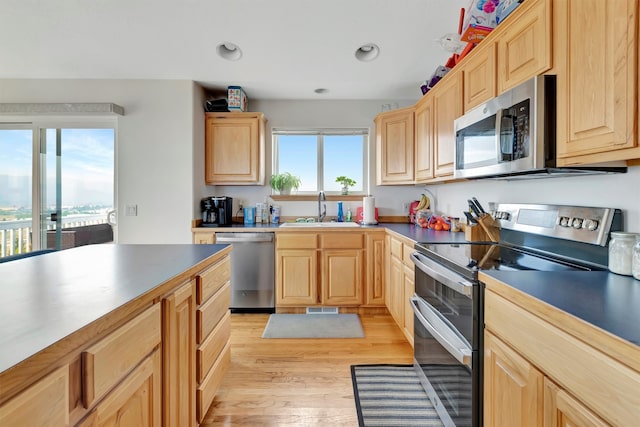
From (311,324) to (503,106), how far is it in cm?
224

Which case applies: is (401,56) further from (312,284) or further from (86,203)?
(86,203)

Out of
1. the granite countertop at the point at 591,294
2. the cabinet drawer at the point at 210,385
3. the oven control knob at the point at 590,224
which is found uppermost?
the oven control knob at the point at 590,224

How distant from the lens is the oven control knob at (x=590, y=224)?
1301 mm

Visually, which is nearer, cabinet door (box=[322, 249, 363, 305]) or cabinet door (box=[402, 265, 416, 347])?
cabinet door (box=[402, 265, 416, 347])

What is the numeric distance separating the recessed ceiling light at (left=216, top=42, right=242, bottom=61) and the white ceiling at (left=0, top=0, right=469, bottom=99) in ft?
0.16

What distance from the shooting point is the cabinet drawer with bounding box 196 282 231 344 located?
1.42m

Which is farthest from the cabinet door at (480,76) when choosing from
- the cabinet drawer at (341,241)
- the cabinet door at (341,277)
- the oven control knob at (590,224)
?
the cabinet door at (341,277)

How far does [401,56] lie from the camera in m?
2.79

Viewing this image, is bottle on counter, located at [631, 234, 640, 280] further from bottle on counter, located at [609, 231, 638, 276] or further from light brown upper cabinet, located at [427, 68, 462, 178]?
light brown upper cabinet, located at [427, 68, 462, 178]

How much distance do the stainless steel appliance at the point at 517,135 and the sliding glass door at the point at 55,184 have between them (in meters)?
3.27

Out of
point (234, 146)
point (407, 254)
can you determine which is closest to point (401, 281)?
point (407, 254)

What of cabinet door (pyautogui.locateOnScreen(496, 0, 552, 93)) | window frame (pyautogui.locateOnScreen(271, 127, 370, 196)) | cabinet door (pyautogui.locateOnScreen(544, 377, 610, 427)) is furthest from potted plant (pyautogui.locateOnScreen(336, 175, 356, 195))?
cabinet door (pyautogui.locateOnScreen(544, 377, 610, 427))

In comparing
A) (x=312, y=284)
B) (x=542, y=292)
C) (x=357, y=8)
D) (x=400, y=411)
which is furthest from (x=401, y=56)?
(x=400, y=411)

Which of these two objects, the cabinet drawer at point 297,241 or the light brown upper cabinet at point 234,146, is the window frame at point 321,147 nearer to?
the light brown upper cabinet at point 234,146
